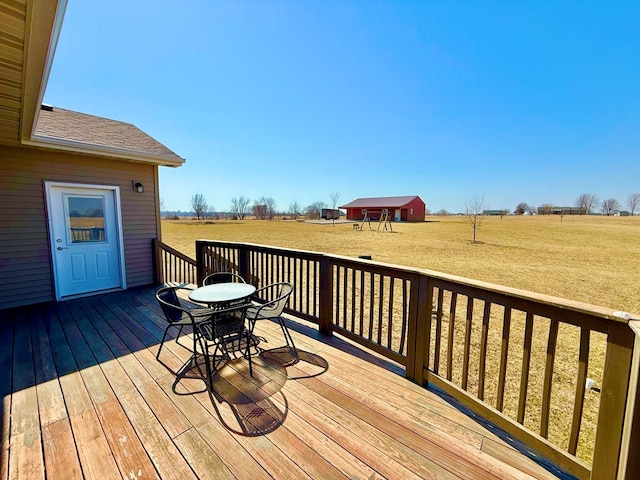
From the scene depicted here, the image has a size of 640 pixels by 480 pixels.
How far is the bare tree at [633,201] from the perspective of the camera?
169 ft

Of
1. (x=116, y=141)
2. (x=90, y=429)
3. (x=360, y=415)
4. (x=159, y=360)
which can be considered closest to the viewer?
(x=90, y=429)

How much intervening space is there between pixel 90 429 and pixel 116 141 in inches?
189

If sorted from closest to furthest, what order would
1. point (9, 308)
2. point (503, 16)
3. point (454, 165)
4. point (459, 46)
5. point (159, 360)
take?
point (159, 360) → point (9, 308) → point (503, 16) → point (459, 46) → point (454, 165)

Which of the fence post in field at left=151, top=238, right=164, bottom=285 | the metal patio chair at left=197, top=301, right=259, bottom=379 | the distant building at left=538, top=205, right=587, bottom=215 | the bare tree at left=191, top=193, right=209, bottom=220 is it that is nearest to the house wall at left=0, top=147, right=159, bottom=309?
the fence post in field at left=151, top=238, right=164, bottom=285

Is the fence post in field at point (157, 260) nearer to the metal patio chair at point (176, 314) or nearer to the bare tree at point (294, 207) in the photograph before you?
the metal patio chair at point (176, 314)

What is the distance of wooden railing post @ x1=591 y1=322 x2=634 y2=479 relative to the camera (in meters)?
1.15

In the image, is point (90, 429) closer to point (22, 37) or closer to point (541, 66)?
point (22, 37)

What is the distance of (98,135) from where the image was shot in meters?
4.64

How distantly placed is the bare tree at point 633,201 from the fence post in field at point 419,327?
79008 mm

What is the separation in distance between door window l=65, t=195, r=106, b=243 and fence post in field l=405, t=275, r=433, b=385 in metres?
5.47

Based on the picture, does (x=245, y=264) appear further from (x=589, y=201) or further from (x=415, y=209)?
(x=589, y=201)

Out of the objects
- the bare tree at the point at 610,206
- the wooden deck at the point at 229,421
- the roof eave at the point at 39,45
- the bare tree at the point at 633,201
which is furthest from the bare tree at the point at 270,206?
the bare tree at the point at 633,201

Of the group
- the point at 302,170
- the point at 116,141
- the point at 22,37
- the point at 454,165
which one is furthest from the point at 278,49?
the point at 454,165

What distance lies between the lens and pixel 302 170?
108ft
